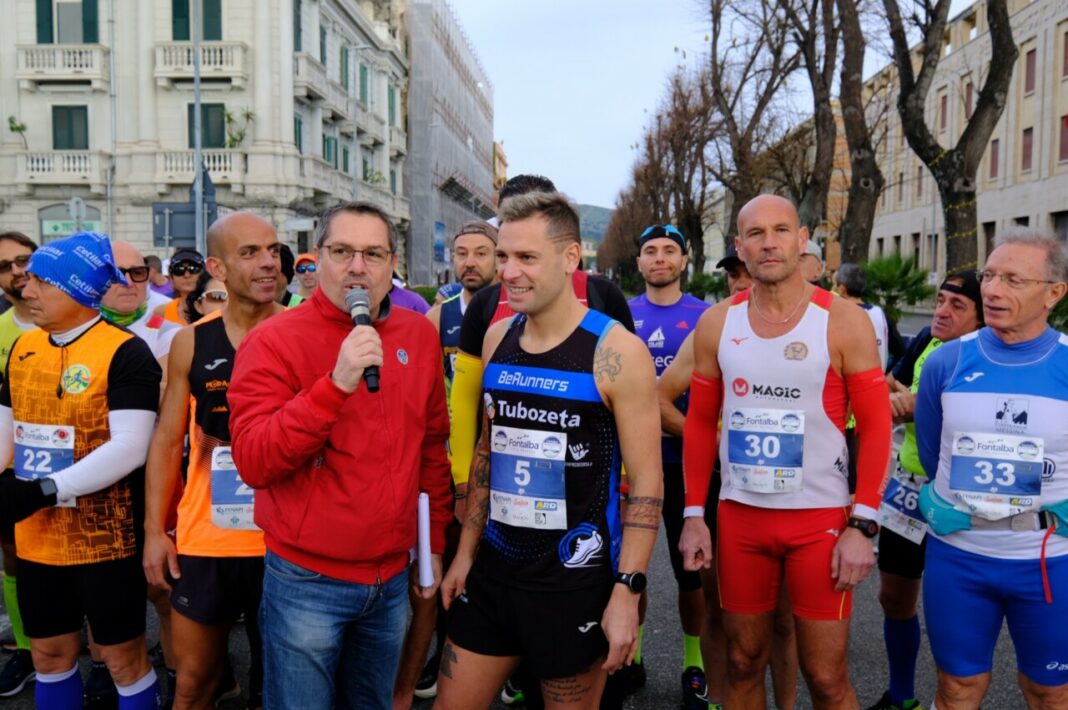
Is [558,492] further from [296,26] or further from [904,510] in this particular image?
[296,26]

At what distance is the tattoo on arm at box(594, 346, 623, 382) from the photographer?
261 centimetres

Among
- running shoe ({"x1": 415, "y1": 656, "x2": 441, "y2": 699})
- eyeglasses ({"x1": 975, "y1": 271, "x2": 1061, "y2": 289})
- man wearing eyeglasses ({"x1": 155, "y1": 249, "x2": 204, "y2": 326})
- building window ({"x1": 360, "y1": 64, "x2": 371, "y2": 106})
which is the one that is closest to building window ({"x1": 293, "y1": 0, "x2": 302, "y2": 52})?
building window ({"x1": 360, "y1": 64, "x2": 371, "y2": 106})

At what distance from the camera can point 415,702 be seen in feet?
13.9

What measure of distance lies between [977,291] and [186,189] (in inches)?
1237

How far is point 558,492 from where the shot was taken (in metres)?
2.63

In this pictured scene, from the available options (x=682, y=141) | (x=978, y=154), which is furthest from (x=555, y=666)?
(x=682, y=141)

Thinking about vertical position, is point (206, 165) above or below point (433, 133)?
below

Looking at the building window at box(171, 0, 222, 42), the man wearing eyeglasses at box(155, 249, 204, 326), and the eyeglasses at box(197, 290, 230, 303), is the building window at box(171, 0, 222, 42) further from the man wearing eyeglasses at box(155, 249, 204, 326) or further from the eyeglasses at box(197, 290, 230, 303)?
the eyeglasses at box(197, 290, 230, 303)

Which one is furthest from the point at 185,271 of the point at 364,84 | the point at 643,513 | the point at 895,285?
the point at 364,84

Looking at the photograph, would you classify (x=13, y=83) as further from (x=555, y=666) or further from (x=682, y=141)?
(x=555, y=666)

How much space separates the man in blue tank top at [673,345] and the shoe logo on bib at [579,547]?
165 cm

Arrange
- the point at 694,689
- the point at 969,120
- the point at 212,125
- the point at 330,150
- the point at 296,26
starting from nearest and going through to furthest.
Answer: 1. the point at 694,689
2. the point at 969,120
3. the point at 212,125
4. the point at 296,26
5. the point at 330,150

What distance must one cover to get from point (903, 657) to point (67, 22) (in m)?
35.6

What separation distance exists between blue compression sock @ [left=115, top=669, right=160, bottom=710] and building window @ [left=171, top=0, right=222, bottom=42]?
31935 mm
